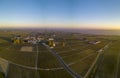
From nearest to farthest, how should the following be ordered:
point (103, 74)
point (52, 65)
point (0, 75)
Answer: point (0, 75) < point (103, 74) < point (52, 65)

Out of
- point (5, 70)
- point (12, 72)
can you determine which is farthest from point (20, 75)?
point (5, 70)

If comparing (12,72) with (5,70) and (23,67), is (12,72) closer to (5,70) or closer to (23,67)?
(5,70)

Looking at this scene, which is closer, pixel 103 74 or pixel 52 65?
pixel 103 74

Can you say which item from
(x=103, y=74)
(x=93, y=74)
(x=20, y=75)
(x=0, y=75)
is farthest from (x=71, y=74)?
(x=0, y=75)

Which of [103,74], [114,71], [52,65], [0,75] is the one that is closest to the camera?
[0,75]

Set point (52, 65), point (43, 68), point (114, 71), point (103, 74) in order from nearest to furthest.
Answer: point (103, 74), point (114, 71), point (43, 68), point (52, 65)

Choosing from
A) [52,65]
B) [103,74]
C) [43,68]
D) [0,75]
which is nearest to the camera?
[0,75]

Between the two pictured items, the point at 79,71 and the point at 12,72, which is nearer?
the point at 12,72

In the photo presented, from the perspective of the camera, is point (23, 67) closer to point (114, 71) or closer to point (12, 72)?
point (12, 72)
